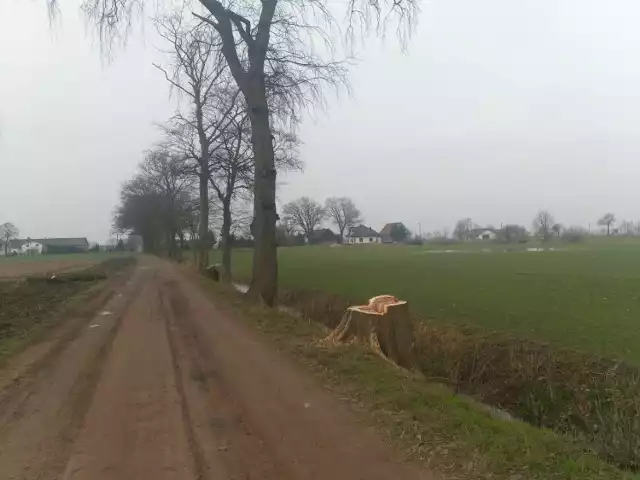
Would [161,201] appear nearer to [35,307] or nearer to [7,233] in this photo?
[35,307]

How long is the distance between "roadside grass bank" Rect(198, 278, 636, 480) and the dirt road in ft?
0.88

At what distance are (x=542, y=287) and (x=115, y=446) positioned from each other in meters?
23.4

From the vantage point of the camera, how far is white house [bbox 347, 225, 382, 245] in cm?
13962

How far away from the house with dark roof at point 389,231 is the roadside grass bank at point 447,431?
130m

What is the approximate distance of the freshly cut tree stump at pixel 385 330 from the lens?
30.2ft

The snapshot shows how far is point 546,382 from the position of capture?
10.2 meters

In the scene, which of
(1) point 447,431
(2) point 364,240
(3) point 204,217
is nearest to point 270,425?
(1) point 447,431

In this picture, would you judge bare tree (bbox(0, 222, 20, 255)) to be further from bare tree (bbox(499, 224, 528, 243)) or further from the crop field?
bare tree (bbox(499, 224, 528, 243))

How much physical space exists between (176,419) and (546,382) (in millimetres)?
6962

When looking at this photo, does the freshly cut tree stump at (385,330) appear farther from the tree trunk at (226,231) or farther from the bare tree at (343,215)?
the bare tree at (343,215)

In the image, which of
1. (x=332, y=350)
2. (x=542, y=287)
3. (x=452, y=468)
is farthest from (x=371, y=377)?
(x=542, y=287)

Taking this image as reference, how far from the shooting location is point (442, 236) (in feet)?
433

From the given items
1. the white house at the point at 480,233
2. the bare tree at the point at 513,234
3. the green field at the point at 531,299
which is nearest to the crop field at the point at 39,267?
the green field at the point at 531,299

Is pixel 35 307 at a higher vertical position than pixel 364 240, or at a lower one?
lower
